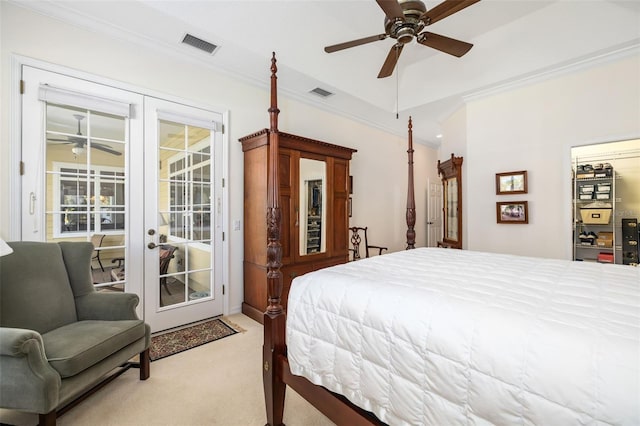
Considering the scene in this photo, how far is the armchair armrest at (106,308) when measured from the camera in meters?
2.09

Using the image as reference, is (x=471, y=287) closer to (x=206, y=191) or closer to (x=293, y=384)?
(x=293, y=384)

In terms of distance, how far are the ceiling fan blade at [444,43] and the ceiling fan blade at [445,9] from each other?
208 millimetres

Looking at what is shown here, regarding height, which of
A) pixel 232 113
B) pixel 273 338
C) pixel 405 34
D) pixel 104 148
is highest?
pixel 405 34

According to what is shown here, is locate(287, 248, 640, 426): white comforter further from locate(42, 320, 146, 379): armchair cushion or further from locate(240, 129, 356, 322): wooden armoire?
locate(240, 129, 356, 322): wooden armoire

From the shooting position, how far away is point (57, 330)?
6.16 ft

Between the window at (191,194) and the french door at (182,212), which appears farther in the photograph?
the window at (191,194)

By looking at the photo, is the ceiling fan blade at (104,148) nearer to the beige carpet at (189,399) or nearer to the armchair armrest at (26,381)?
the armchair armrest at (26,381)

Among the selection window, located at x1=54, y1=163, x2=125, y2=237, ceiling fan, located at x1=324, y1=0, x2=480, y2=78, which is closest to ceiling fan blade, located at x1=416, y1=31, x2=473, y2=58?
ceiling fan, located at x1=324, y1=0, x2=480, y2=78

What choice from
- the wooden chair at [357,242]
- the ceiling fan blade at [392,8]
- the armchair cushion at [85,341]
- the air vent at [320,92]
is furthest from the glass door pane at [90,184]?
the wooden chair at [357,242]

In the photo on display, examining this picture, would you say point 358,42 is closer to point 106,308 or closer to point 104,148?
point 104,148

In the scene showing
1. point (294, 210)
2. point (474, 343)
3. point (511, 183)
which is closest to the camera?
point (474, 343)

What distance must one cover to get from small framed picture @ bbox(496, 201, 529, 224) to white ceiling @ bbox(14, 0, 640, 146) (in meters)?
1.60

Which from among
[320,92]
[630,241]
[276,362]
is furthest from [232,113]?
[630,241]

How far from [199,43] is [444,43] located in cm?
235
